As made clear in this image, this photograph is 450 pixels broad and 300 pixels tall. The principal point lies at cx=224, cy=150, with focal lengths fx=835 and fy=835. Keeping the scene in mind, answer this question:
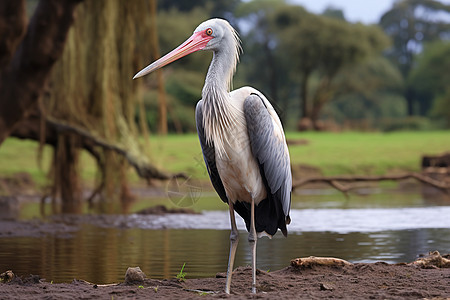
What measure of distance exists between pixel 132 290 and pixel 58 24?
8.25 meters

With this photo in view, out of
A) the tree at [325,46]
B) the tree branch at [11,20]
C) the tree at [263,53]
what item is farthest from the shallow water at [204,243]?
the tree at [263,53]

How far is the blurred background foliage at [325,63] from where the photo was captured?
164 feet

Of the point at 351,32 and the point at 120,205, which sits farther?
Answer: the point at 351,32

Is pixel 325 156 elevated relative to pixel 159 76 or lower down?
lower down

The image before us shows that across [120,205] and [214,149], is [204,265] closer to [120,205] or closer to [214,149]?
[214,149]

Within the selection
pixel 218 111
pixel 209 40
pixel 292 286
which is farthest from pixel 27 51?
pixel 292 286

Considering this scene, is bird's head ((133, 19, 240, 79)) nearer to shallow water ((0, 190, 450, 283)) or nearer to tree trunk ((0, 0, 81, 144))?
shallow water ((0, 190, 450, 283))

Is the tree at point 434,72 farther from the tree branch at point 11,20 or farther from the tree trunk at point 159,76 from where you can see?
the tree branch at point 11,20

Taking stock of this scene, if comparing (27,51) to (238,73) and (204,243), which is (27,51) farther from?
(238,73)

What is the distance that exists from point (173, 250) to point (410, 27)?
2590 inches

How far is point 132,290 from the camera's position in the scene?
19.4ft

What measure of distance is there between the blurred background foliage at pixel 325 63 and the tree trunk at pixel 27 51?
86.1 feet

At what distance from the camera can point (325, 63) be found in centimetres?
5491

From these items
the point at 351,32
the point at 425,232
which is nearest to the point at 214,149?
the point at 425,232
